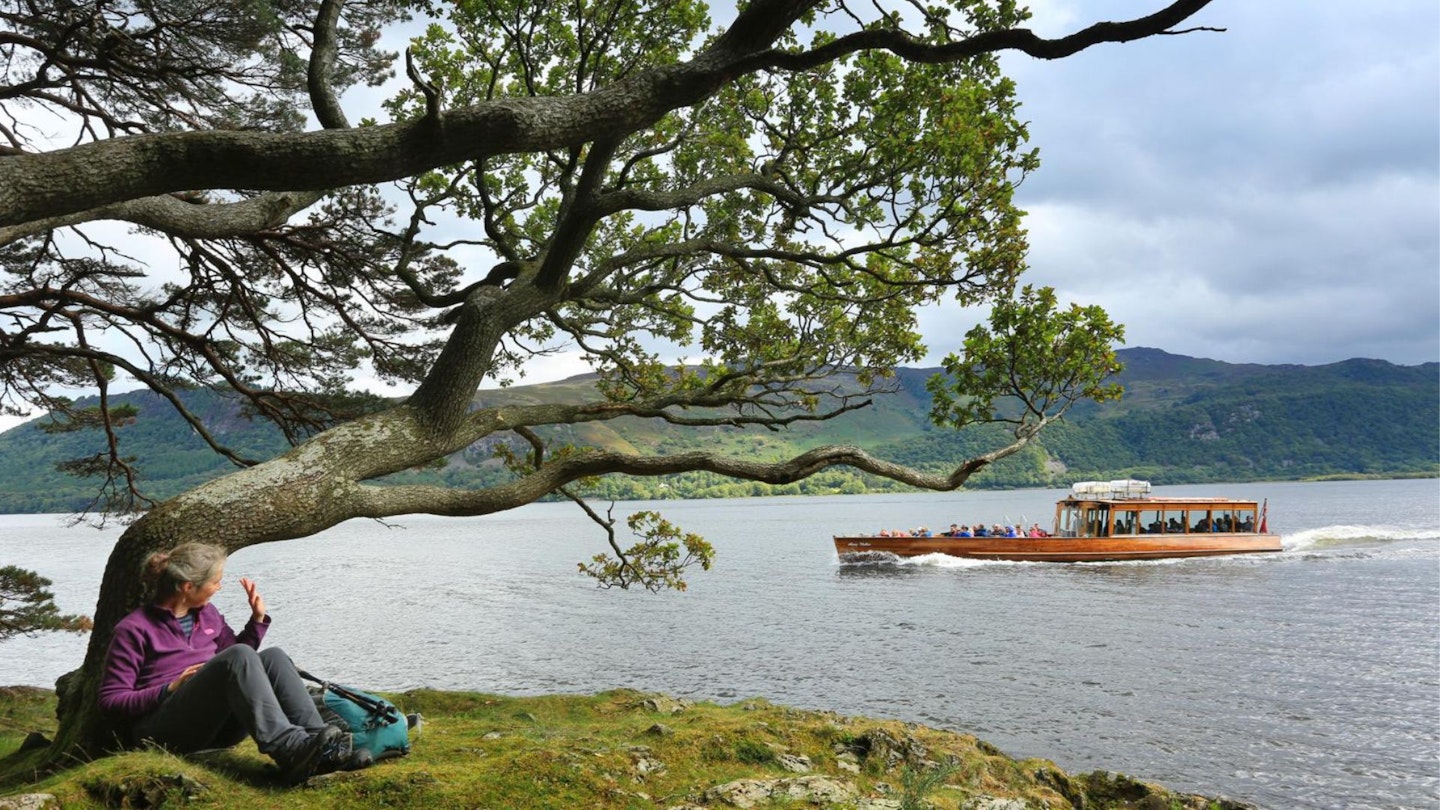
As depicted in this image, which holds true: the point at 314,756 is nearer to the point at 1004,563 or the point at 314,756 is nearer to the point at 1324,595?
the point at 1324,595

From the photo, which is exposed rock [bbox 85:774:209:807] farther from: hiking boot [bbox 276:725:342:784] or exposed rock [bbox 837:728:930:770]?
exposed rock [bbox 837:728:930:770]

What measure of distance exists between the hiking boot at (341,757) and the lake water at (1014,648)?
701 cm

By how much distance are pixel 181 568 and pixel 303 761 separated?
1467mm

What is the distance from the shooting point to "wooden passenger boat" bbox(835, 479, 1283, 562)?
158 feet

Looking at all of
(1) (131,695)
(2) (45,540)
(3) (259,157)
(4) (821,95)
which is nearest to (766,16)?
(3) (259,157)

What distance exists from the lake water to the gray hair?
22.2 feet

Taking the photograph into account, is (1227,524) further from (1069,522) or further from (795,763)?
(795,763)

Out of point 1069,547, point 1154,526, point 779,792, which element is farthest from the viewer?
point 1154,526

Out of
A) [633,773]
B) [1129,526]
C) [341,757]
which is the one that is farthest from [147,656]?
[1129,526]

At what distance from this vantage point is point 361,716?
609cm

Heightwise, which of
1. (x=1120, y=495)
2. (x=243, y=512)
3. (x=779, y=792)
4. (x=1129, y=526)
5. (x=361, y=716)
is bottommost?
(x=1129, y=526)

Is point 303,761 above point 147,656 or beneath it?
beneath

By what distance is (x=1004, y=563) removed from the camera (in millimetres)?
49562

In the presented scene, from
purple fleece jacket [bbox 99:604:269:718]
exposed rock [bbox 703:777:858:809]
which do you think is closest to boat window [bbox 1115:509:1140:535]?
exposed rock [bbox 703:777:858:809]
